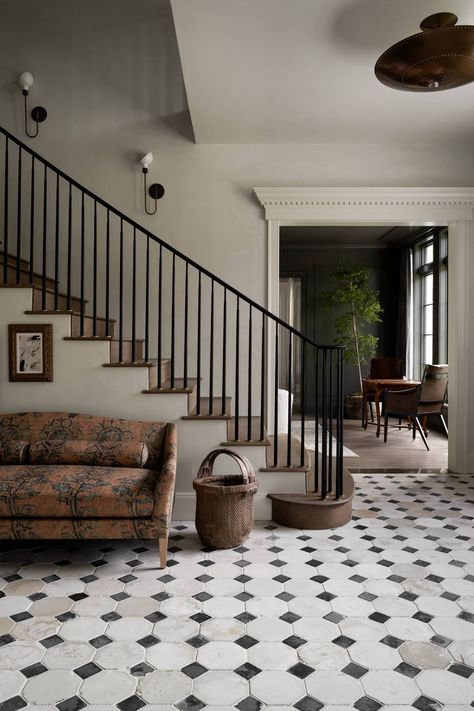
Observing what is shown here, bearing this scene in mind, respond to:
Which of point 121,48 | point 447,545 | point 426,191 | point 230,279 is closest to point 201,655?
point 447,545

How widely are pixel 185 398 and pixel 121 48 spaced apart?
352cm

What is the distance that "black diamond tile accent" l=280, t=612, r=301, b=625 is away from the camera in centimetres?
266

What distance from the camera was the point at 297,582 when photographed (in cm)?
310

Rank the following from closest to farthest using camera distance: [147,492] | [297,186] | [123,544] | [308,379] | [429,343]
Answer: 1. [147,492]
2. [123,544]
3. [297,186]
4. [429,343]
5. [308,379]

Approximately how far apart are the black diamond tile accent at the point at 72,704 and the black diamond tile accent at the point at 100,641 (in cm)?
36

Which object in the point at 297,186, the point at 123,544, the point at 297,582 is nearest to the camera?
the point at 297,582

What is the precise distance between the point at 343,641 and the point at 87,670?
1068mm

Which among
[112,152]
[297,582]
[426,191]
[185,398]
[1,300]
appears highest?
[112,152]

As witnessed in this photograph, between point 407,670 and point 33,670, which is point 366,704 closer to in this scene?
point 407,670

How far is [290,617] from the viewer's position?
269cm

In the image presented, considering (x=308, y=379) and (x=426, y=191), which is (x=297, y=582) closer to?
(x=426, y=191)

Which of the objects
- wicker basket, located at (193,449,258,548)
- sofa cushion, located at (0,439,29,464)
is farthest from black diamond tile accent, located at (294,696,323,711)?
sofa cushion, located at (0,439,29,464)

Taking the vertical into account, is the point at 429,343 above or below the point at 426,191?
below

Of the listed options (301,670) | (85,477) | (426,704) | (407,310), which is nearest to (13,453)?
(85,477)
